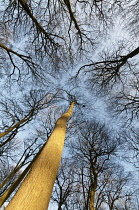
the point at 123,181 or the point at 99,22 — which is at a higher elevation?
the point at 99,22

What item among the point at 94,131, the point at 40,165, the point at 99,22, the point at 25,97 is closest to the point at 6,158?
the point at 25,97

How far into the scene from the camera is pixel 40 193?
4.59 ft

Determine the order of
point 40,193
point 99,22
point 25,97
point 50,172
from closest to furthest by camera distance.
→ 1. point 40,193
2. point 50,172
3. point 99,22
4. point 25,97

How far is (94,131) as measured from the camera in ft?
26.6

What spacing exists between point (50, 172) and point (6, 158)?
6288 mm

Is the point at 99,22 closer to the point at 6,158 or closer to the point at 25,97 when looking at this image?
the point at 25,97

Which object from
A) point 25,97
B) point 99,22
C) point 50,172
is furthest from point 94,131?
point 50,172

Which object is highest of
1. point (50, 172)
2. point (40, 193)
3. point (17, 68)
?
point (17, 68)

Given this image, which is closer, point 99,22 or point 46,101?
point 99,22

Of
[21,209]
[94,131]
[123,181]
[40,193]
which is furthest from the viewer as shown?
[123,181]

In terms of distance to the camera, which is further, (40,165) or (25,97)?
(25,97)

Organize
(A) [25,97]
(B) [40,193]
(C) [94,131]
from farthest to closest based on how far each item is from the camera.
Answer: (C) [94,131] < (A) [25,97] < (B) [40,193]

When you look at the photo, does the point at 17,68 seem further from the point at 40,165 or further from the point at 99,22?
the point at 40,165

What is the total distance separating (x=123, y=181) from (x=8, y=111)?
9.15 m
